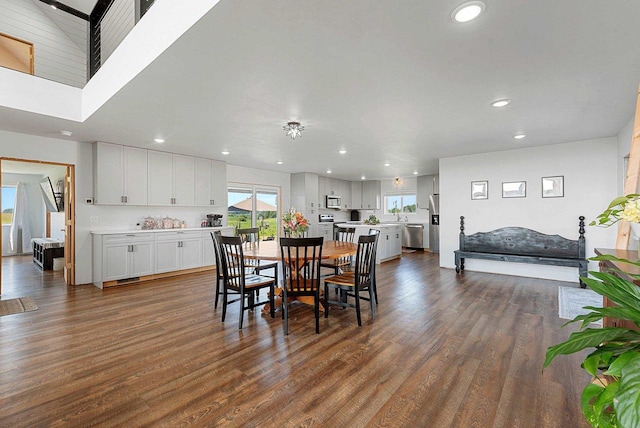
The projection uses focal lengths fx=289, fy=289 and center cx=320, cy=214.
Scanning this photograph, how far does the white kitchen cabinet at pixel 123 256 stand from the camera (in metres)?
4.74

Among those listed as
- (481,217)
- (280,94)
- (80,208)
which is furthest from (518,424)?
(80,208)

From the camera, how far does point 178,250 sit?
18.5 feet

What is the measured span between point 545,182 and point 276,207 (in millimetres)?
6339

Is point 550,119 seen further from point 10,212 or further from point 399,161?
point 10,212

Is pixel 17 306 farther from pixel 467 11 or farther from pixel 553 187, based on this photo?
pixel 553 187

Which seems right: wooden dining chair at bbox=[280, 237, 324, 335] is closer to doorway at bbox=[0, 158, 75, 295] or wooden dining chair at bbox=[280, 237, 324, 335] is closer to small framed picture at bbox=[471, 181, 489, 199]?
small framed picture at bbox=[471, 181, 489, 199]

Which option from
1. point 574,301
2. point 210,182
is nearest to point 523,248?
point 574,301

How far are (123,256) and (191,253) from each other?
1.18 meters

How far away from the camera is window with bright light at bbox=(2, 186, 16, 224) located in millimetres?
8219

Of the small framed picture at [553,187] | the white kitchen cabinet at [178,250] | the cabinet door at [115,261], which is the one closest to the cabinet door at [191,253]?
the white kitchen cabinet at [178,250]

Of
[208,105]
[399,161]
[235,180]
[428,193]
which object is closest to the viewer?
[208,105]

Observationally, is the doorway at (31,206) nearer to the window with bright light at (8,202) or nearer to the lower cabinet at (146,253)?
the window with bright light at (8,202)

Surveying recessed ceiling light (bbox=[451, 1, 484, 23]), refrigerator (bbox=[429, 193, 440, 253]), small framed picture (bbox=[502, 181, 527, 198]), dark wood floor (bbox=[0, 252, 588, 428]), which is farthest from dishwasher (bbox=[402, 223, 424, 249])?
recessed ceiling light (bbox=[451, 1, 484, 23])

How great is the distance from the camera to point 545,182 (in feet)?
17.0
